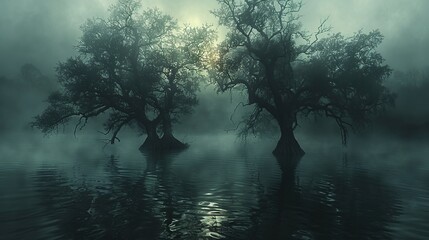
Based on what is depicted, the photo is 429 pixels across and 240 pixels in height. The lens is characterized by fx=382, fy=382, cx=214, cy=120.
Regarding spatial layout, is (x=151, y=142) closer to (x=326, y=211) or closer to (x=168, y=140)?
(x=168, y=140)

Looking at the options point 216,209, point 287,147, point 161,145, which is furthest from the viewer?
point 161,145

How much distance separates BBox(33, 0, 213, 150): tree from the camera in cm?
5034

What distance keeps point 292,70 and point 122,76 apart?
77.9 feet

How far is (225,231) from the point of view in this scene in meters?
11.7

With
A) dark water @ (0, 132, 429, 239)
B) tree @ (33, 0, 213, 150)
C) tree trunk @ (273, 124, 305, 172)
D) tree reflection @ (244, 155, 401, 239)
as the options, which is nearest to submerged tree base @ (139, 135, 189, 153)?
tree @ (33, 0, 213, 150)

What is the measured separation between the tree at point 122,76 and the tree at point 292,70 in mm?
8979

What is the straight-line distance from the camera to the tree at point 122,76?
165 feet

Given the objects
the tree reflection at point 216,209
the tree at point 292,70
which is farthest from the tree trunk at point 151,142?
the tree reflection at point 216,209

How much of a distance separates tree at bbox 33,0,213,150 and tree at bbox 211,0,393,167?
29.5 feet

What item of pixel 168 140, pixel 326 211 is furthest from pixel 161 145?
pixel 326 211

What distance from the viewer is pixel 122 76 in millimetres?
54094

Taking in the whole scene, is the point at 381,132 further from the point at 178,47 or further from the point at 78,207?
the point at 78,207

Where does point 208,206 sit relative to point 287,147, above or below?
below

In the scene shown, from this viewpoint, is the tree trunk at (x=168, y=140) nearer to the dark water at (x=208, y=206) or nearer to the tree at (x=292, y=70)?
the tree at (x=292, y=70)
